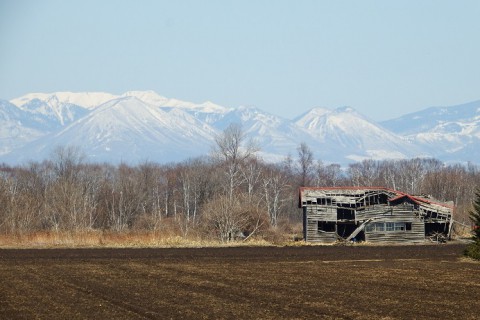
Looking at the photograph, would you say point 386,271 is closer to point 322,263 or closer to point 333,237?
point 322,263

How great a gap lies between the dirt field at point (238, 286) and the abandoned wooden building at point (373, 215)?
70.5 feet

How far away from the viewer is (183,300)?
104ft

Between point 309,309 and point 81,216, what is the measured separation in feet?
207

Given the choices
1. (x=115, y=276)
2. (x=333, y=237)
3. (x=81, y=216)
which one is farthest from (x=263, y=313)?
(x=81, y=216)

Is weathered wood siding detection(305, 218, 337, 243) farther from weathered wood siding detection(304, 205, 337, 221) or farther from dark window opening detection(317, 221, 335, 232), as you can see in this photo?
dark window opening detection(317, 221, 335, 232)

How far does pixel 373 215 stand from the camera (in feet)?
260

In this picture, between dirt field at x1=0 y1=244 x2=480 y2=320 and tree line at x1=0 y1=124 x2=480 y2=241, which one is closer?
dirt field at x1=0 y1=244 x2=480 y2=320

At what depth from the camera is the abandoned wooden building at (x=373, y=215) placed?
259 ft

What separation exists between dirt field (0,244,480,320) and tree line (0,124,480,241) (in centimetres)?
2258

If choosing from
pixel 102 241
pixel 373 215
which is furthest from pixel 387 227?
pixel 102 241

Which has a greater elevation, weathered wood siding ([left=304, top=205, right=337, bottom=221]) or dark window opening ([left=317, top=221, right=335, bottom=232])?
weathered wood siding ([left=304, top=205, right=337, bottom=221])

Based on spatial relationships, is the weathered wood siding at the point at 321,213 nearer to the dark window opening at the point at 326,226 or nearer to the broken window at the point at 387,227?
the dark window opening at the point at 326,226

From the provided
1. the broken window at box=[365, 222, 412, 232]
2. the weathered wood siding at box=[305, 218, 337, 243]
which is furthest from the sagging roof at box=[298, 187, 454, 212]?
the weathered wood siding at box=[305, 218, 337, 243]

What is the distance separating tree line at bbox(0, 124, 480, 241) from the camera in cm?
8012
